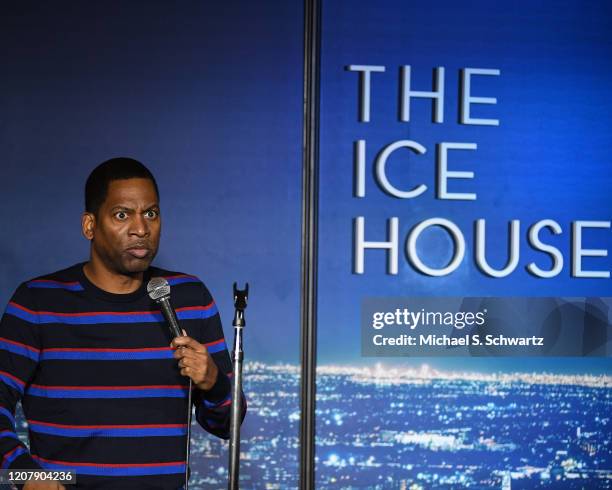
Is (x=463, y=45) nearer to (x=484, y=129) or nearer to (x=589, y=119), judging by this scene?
(x=484, y=129)

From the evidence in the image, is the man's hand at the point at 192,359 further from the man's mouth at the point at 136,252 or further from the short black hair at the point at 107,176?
the short black hair at the point at 107,176

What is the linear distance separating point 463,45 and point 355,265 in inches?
39.3

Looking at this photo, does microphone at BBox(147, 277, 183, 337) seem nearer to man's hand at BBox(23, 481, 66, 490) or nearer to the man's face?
the man's face

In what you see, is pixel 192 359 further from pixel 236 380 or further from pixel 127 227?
pixel 127 227

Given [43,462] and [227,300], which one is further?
[227,300]

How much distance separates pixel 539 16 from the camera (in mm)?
3586

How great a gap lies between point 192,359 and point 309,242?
1565 mm

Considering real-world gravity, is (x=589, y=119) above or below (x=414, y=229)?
above

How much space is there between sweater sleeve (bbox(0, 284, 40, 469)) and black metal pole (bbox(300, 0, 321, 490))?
147 cm

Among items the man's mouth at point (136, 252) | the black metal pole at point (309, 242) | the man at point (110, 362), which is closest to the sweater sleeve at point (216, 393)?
the man at point (110, 362)

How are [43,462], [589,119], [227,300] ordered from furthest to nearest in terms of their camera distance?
[589,119] < [227,300] < [43,462]

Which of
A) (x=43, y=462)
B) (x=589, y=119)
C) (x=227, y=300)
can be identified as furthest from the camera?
(x=589, y=119)

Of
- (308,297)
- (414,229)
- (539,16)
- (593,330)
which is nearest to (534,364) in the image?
(593,330)

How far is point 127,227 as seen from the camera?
2.06 m
